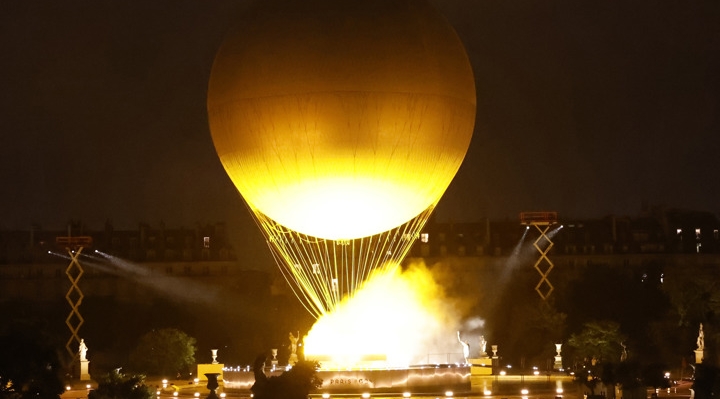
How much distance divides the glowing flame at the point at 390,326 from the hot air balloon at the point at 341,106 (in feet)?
28.3

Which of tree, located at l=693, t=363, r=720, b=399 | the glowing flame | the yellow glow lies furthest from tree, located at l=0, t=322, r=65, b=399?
the glowing flame

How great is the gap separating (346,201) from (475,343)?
152 ft

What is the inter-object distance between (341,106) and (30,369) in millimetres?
15058

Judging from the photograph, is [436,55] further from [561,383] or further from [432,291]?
[432,291]

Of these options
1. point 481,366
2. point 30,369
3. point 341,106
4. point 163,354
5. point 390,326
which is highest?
point 341,106

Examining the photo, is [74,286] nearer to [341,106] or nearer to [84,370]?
[84,370]

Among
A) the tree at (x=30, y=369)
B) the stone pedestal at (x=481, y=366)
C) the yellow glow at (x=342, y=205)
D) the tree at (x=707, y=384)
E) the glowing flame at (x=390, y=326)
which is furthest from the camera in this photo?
the stone pedestal at (x=481, y=366)

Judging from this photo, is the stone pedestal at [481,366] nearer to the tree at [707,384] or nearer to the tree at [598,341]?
the tree at [598,341]

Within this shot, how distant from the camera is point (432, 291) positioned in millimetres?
103562

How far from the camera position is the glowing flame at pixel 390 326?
65.2 m

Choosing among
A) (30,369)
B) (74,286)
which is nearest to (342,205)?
(30,369)

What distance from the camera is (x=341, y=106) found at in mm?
53688

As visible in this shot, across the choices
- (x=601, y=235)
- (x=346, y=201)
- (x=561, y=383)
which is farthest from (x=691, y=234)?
(x=346, y=201)

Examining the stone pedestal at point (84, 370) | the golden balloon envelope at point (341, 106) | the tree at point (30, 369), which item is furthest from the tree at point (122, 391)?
the stone pedestal at point (84, 370)
